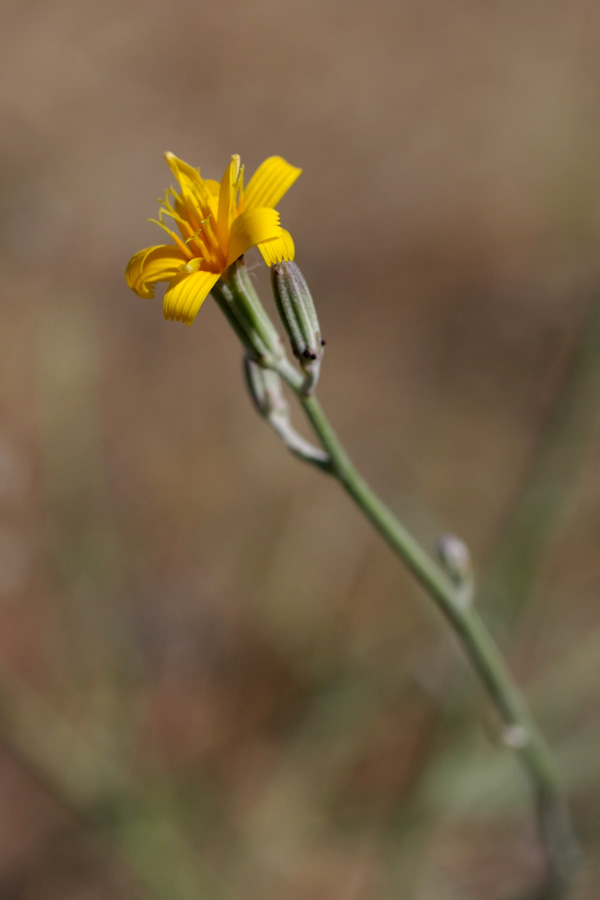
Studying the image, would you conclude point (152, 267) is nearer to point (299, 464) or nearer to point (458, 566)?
point (458, 566)

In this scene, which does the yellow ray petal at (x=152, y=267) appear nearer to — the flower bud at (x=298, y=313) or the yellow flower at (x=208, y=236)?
the yellow flower at (x=208, y=236)

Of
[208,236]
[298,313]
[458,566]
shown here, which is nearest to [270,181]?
[208,236]

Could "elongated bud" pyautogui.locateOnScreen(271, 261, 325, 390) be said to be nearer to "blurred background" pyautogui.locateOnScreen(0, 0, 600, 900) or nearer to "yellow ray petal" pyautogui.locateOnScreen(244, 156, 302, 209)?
"yellow ray petal" pyautogui.locateOnScreen(244, 156, 302, 209)

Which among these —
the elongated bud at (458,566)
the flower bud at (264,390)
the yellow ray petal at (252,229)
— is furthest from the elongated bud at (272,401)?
the elongated bud at (458,566)

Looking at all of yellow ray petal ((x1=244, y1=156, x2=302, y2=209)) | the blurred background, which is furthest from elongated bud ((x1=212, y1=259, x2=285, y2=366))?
the blurred background

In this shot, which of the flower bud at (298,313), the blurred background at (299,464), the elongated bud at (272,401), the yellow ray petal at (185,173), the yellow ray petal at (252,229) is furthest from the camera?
the blurred background at (299,464)

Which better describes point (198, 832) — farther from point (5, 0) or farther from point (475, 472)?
point (5, 0)

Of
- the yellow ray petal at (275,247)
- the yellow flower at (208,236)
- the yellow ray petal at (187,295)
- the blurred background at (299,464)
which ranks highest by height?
the yellow flower at (208,236)

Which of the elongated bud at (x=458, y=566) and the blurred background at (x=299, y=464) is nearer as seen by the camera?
the elongated bud at (x=458, y=566)
